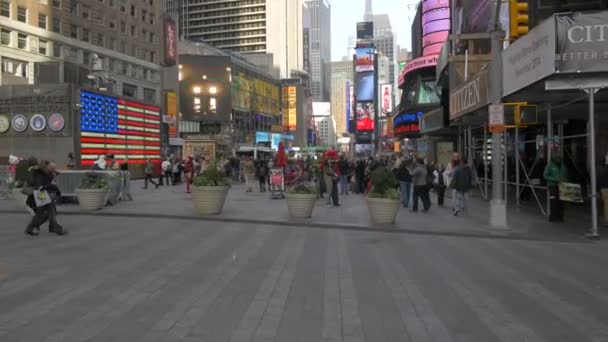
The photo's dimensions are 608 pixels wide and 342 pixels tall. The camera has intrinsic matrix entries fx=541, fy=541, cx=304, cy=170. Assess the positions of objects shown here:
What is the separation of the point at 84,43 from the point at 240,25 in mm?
110406

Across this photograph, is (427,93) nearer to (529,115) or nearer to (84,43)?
(529,115)

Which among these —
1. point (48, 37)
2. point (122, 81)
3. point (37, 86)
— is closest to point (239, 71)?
point (122, 81)

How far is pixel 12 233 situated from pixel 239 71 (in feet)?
296

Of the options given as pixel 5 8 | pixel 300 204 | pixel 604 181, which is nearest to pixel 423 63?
pixel 604 181

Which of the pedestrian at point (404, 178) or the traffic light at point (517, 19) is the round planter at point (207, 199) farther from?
the traffic light at point (517, 19)

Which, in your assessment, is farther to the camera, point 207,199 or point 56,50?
point 56,50

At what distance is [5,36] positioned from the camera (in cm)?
5400

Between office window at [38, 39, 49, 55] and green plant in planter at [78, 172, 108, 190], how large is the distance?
162 feet

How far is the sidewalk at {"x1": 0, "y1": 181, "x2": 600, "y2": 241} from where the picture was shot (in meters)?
12.0

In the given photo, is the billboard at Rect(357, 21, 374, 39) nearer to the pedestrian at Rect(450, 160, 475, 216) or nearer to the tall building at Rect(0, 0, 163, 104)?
the tall building at Rect(0, 0, 163, 104)

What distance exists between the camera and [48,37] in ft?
195

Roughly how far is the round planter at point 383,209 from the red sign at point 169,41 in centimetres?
7014

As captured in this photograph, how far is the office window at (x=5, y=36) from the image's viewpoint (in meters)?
53.3

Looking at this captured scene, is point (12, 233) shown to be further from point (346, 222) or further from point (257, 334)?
point (257, 334)
